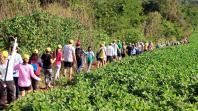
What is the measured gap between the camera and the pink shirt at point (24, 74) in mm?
14703

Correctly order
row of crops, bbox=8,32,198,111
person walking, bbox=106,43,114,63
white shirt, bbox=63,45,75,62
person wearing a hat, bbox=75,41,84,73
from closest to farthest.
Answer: row of crops, bbox=8,32,198,111, white shirt, bbox=63,45,75,62, person wearing a hat, bbox=75,41,84,73, person walking, bbox=106,43,114,63

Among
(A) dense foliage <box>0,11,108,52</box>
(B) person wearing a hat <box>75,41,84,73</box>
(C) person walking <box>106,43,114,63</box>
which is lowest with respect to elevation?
(C) person walking <box>106,43,114,63</box>

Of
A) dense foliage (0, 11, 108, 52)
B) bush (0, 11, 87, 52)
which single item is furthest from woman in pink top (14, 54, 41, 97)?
bush (0, 11, 87, 52)

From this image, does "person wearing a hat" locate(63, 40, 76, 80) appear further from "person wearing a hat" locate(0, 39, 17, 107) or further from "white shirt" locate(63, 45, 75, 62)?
"person wearing a hat" locate(0, 39, 17, 107)

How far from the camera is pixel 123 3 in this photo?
61.7 metres

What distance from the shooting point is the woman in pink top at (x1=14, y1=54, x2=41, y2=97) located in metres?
14.7

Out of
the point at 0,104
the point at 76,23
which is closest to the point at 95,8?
the point at 76,23

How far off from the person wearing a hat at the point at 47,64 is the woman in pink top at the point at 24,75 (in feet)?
10.5

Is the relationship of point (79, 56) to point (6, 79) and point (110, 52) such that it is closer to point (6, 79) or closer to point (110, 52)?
point (110, 52)

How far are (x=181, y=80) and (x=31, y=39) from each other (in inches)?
466

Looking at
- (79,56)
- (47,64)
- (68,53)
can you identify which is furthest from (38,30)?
(47,64)

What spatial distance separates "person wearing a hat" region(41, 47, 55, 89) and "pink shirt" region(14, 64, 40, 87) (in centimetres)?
325

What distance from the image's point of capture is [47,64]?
60.3 ft

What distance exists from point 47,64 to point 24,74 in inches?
145
